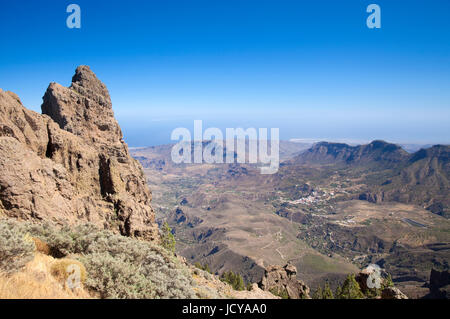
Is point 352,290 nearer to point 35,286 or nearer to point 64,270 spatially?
point 64,270

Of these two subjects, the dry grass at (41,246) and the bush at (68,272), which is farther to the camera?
the dry grass at (41,246)

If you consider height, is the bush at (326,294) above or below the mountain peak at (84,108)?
below

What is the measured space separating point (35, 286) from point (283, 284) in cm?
5284

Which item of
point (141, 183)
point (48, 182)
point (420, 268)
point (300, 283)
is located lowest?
point (420, 268)

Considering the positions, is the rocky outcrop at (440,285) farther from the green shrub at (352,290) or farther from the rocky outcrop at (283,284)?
the green shrub at (352,290)

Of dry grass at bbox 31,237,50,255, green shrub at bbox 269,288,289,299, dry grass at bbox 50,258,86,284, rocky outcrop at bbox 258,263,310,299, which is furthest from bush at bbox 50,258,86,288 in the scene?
green shrub at bbox 269,288,289,299

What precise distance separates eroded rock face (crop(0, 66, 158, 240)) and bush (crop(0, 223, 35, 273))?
855cm

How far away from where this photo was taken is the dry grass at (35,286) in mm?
7566

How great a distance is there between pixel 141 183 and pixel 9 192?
2190 centimetres

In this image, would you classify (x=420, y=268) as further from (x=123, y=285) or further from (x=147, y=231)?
(x=123, y=285)

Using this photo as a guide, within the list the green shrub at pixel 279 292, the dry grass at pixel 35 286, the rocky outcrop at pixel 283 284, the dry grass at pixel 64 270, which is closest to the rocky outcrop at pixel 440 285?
the rocky outcrop at pixel 283 284

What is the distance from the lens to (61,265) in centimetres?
954

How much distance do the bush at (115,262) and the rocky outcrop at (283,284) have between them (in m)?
41.5
